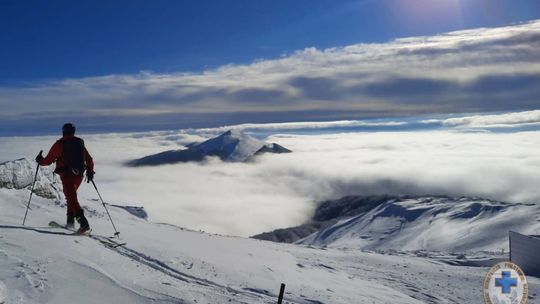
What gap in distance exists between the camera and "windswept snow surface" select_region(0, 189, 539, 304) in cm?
782

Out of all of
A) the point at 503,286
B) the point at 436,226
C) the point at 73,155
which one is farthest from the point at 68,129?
the point at 436,226

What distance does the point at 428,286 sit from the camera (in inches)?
599

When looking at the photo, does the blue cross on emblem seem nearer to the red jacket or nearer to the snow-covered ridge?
the red jacket

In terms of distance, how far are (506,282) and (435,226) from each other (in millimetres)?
106387

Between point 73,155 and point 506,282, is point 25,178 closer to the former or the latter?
point 73,155

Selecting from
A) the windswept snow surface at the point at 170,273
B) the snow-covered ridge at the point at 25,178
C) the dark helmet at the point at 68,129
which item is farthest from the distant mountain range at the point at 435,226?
the dark helmet at the point at 68,129

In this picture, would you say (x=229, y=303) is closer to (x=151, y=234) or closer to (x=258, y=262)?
(x=258, y=262)

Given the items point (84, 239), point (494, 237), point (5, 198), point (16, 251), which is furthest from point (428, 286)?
point (494, 237)

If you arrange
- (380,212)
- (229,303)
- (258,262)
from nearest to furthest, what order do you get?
(229,303), (258,262), (380,212)

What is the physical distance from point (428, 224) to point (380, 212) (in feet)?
85.2

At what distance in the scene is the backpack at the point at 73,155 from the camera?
11680 mm

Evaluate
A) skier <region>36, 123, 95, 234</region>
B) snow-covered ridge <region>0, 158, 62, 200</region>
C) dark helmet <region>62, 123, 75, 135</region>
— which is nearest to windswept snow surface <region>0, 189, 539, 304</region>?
snow-covered ridge <region>0, 158, 62, 200</region>

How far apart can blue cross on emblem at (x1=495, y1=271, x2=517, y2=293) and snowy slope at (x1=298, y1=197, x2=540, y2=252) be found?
6248 cm

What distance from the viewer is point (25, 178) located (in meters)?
15.9
